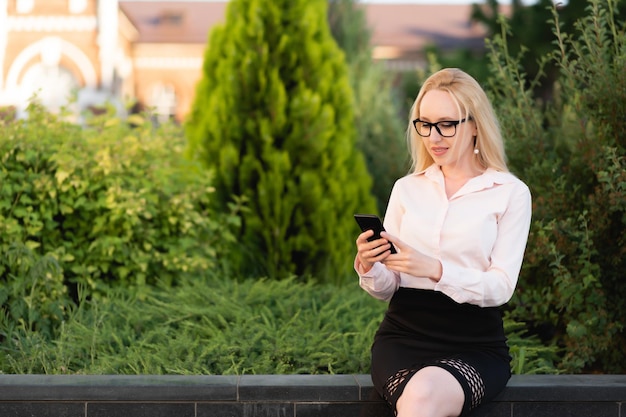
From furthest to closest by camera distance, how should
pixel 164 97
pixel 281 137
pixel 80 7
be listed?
pixel 164 97, pixel 80 7, pixel 281 137

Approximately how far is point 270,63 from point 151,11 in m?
30.9

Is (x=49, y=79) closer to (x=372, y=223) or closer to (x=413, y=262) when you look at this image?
(x=372, y=223)

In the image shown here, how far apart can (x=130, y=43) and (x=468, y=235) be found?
30804 millimetres

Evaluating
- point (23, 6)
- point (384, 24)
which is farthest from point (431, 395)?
point (384, 24)

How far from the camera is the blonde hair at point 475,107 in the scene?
286 centimetres

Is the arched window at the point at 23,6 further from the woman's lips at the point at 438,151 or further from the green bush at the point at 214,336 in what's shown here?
the woman's lips at the point at 438,151

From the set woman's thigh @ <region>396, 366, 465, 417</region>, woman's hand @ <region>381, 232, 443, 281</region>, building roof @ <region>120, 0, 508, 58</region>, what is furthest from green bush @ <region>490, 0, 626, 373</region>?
building roof @ <region>120, 0, 508, 58</region>

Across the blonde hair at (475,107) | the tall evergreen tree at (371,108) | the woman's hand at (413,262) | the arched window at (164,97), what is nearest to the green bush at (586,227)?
the blonde hair at (475,107)

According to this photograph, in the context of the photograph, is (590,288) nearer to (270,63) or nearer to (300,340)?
(300,340)

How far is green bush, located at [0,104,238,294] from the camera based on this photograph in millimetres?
4805

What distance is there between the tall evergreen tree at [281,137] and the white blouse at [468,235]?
10.1 feet

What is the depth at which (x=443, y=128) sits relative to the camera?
2.88 meters

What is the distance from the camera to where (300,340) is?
12.6ft

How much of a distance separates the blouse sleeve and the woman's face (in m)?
0.26
